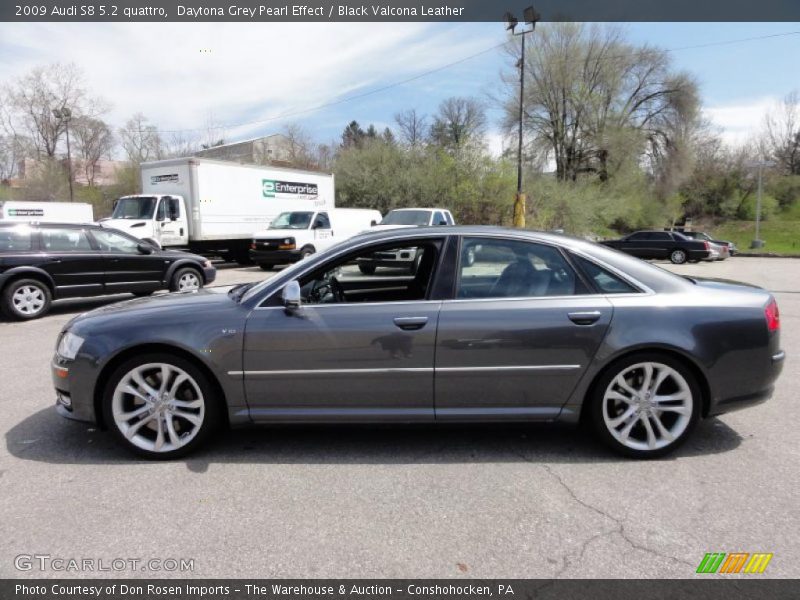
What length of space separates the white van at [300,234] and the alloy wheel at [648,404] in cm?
1265

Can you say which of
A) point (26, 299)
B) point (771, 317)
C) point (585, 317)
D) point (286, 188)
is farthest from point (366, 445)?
point (286, 188)

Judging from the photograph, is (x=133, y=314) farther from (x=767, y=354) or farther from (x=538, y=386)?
(x=767, y=354)

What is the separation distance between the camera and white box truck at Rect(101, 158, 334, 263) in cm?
1577

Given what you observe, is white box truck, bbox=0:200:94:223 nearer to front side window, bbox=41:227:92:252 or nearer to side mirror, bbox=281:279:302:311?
Answer: front side window, bbox=41:227:92:252

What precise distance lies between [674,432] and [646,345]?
2.09ft

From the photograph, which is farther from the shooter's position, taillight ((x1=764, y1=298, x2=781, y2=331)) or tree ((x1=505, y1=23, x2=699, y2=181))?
tree ((x1=505, y1=23, x2=699, y2=181))

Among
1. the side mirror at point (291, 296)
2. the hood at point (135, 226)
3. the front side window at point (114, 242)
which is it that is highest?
the hood at point (135, 226)

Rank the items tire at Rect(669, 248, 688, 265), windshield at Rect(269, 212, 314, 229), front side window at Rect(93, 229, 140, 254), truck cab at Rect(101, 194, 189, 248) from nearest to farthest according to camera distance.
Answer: front side window at Rect(93, 229, 140, 254) → truck cab at Rect(101, 194, 189, 248) → windshield at Rect(269, 212, 314, 229) → tire at Rect(669, 248, 688, 265)

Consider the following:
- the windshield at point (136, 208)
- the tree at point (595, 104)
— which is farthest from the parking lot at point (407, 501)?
the tree at point (595, 104)

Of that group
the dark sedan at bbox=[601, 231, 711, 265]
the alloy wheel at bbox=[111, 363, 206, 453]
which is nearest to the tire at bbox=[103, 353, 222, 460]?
the alloy wheel at bbox=[111, 363, 206, 453]

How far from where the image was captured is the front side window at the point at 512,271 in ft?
11.3

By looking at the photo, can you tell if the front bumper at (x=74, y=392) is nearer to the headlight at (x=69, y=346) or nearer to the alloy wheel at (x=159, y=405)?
the headlight at (x=69, y=346)

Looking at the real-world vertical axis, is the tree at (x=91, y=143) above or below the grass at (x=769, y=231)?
above

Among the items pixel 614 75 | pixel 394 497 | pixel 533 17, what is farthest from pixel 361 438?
pixel 614 75
